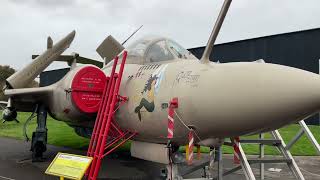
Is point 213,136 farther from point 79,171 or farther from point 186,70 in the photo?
point 79,171

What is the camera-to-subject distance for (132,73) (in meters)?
6.78

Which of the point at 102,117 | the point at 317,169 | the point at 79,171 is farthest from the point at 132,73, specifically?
the point at 317,169

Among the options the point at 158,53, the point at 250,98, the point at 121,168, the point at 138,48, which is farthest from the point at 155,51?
the point at 121,168

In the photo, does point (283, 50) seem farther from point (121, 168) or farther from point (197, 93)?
point (197, 93)

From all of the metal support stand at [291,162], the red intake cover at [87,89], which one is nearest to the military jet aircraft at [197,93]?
the red intake cover at [87,89]

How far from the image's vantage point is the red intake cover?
714cm

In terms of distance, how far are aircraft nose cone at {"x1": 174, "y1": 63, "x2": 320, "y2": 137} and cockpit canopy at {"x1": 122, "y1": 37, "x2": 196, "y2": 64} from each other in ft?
5.16

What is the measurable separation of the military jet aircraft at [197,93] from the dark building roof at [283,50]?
61.3 ft

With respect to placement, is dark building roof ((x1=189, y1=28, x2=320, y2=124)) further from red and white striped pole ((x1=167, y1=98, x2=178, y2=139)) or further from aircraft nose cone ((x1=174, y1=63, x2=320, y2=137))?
aircraft nose cone ((x1=174, y1=63, x2=320, y2=137))

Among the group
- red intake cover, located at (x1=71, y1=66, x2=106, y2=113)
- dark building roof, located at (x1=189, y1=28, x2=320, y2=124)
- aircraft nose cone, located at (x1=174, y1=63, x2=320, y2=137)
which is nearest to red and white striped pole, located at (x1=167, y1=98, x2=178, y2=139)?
aircraft nose cone, located at (x1=174, y1=63, x2=320, y2=137)

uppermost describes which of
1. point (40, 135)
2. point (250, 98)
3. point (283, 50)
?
point (283, 50)

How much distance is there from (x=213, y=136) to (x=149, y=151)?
1.47m

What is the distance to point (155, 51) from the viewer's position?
21.9 ft

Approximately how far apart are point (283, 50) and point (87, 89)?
20472 millimetres
